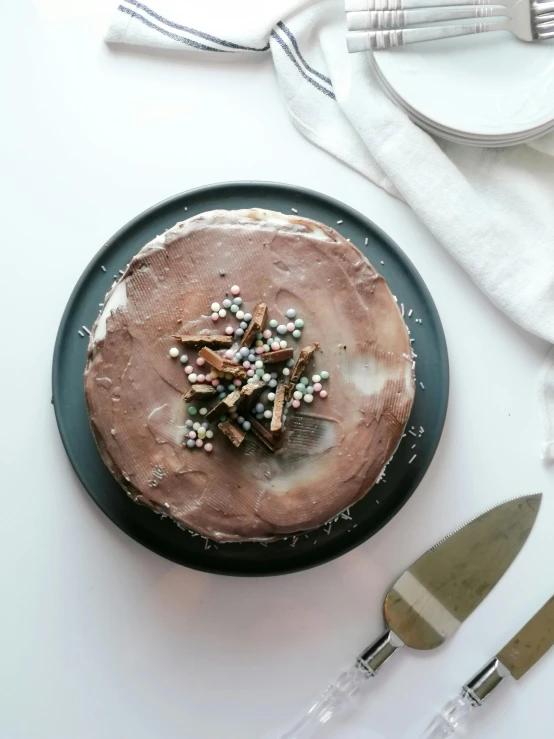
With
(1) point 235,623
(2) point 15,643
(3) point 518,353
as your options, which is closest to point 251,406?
(1) point 235,623

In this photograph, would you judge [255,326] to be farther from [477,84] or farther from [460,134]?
[477,84]

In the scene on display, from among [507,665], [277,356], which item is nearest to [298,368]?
[277,356]

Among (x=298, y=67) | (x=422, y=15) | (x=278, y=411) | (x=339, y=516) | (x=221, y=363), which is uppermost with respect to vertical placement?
(x=298, y=67)

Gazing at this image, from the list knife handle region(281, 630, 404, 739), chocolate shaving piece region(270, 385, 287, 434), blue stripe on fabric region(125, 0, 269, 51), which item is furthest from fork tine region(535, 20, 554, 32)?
knife handle region(281, 630, 404, 739)

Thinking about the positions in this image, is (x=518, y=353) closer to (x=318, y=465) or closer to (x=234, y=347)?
(x=318, y=465)

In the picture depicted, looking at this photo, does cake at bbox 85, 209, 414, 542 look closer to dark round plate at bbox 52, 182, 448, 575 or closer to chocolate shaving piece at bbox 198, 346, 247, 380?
chocolate shaving piece at bbox 198, 346, 247, 380

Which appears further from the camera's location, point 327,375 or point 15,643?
point 15,643
